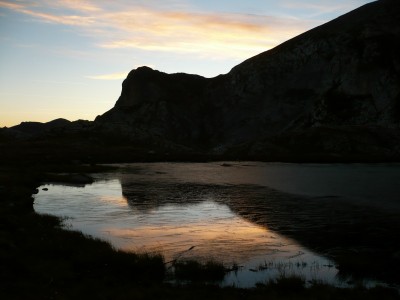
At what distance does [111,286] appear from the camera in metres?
17.3

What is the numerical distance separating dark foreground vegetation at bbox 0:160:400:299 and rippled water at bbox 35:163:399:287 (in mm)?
1569

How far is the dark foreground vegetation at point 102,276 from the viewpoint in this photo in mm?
16219

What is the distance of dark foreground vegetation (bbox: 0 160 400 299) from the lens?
16.2 meters

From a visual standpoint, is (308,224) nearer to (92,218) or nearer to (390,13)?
(92,218)

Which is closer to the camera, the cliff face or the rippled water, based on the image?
the rippled water

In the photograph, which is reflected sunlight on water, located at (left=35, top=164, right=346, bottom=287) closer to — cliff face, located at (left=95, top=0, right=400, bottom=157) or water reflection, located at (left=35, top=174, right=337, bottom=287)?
water reflection, located at (left=35, top=174, right=337, bottom=287)

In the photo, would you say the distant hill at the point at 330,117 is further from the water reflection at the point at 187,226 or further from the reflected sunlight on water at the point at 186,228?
the reflected sunlight on water at the point at 186,228

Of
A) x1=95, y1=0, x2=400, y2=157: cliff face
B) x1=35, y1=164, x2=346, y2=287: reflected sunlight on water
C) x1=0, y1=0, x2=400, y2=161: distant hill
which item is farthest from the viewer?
x1=95, y1=0, x2=400, y2=157: cliff face

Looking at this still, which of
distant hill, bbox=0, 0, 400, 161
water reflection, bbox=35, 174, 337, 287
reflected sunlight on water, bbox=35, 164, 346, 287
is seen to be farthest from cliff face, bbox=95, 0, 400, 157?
reflected sunlight on water, bbox=35, 164, 346, 287

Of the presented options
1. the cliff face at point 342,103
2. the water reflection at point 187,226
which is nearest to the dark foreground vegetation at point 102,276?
the water reflection at point 187,226

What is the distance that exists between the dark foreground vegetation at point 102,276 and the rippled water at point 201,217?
1.57 meters

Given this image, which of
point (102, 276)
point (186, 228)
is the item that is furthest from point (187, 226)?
point (102, 276)

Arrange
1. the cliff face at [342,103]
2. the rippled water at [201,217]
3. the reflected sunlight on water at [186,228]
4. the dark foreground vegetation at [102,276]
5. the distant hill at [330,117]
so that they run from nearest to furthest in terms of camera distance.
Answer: the dark foreground vegetation at [102,276] → the reflected sunlight on water at [186,228] → the rippled water at [201,217] → the distant hill at [330,117] → the cliff face at [342,103]

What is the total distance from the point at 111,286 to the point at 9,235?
8.47m
